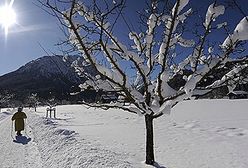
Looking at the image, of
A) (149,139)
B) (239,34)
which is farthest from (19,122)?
(239,34)

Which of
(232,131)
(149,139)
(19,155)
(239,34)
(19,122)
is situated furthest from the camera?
(19,122)

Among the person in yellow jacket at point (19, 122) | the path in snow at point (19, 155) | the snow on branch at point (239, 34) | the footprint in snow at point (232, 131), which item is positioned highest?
the snow on branch at point (239, 34)

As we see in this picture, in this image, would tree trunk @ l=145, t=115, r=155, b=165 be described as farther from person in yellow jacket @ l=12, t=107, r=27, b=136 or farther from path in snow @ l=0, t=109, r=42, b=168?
person in yellow jacket @ l=12, t=107, r=27, b=136

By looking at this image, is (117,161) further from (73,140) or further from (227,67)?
(73,140)

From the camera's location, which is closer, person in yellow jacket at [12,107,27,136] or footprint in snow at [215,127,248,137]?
footprint in snow at [215,127,248,137]

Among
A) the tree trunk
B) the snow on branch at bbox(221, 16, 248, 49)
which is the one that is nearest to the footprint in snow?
the tree trunk

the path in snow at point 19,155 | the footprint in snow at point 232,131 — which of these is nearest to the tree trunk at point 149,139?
the path in snow at point 19,155

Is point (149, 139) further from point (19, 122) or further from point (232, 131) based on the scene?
point (19, 122)

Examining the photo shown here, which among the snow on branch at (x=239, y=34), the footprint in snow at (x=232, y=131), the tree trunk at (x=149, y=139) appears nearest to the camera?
the snow on branch at (x=239, y=34)

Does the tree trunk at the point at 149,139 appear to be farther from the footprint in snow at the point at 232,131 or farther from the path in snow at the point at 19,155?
the footprint in snow at the point at 232,131

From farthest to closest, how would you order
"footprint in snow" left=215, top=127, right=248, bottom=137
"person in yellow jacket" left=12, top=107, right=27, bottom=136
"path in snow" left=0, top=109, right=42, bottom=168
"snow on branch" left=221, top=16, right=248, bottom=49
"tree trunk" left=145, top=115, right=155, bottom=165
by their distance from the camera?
"person in yellow jacket" left=12, top=107, right=27, bottom=136 → "footprint in snow" left=215, top=127, right=248, bottom=137 → "path in snow" left=0, top=109, right=42, bottom=168 → "tree trunk" left=145, top=115, right=155, bottom=165 → "snow on branch" left=221, top=16, right=248, bottom=49

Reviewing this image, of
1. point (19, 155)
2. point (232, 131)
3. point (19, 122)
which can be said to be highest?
point (19, 122)

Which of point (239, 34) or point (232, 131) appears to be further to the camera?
point (232, 131)

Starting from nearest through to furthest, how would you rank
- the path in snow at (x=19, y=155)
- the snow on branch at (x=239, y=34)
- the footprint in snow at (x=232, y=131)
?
the snow on branch at (x=239, y=34)
the path in snow at (x=19, y=155)
the footprint in snow at (x=232, y=131)
